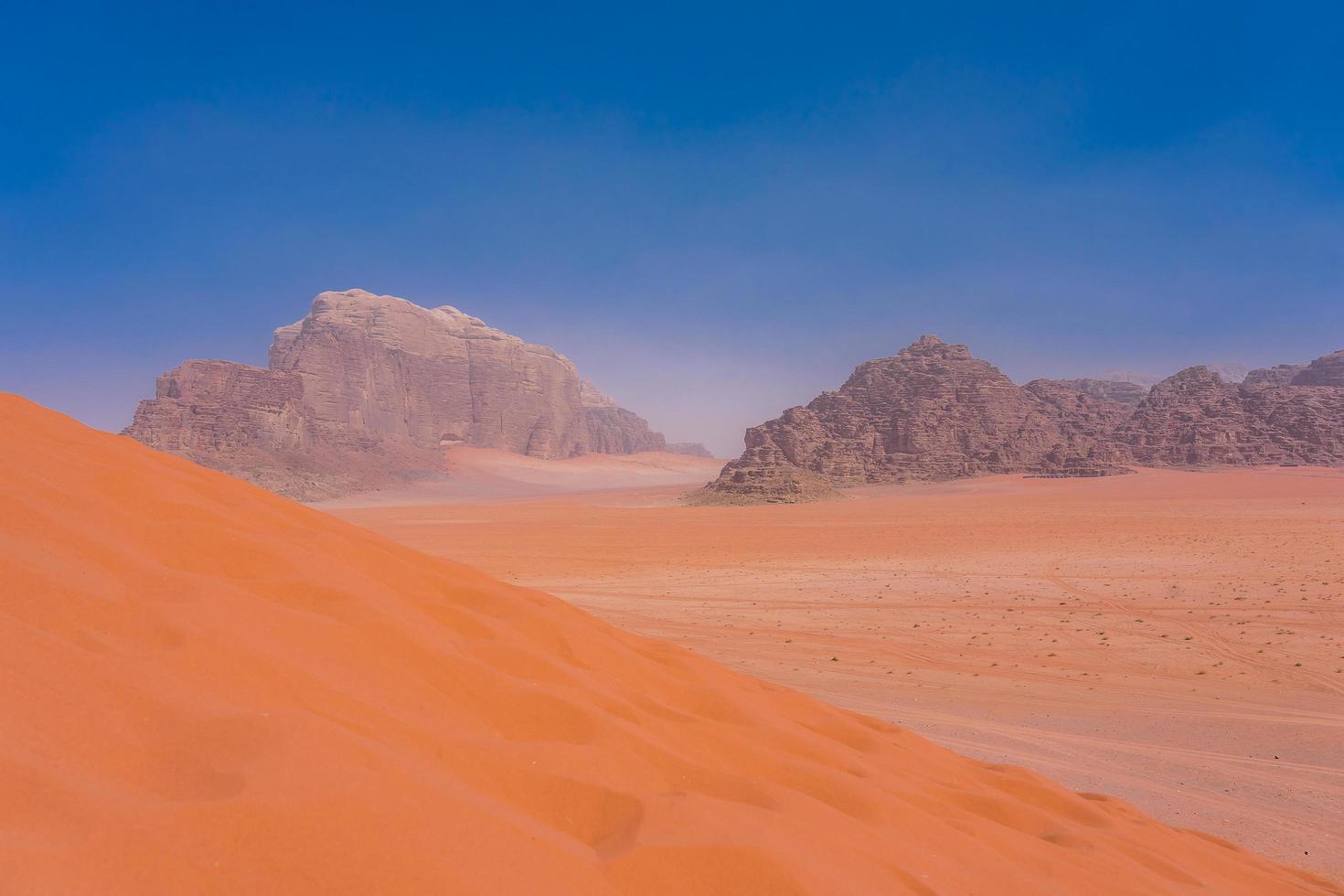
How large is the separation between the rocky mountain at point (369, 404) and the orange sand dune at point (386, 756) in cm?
7698

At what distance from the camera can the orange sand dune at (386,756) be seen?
1.92 meters

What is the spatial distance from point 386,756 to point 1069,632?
1260cm

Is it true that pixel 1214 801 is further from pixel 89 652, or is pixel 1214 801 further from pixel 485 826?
pixel 89 652

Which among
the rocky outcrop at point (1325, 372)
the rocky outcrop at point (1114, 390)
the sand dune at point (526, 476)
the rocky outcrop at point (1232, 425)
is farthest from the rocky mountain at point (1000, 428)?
the rocky outcrop at point (1114, 390)

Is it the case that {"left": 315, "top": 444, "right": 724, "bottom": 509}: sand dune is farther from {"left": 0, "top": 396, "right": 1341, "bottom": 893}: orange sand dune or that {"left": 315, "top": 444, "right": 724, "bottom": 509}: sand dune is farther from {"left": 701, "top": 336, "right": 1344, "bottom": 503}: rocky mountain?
{"left": 0, "top": 396, "right": 1341, "bottom": 893}: orange sand dune

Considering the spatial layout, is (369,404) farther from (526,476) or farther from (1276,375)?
(1276,375)

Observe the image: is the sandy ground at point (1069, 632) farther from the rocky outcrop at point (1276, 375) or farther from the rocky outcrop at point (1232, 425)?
the rocky outcrop at point (1276, 375)

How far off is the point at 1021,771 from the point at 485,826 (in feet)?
14.8

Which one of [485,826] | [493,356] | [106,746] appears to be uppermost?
[493,356]

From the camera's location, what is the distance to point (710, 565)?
2370cm

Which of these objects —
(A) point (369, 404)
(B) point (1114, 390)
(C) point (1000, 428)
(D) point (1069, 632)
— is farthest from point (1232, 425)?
(A) point (369, 404)

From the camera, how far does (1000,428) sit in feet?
277

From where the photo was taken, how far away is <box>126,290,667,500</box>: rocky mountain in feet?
259

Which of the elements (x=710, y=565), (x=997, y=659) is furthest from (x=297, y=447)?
(x=997, y=659)
